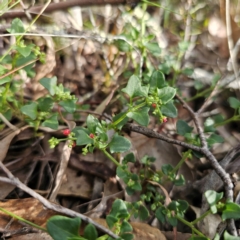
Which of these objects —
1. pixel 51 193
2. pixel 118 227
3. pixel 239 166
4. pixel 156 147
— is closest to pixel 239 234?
pixel 239 166

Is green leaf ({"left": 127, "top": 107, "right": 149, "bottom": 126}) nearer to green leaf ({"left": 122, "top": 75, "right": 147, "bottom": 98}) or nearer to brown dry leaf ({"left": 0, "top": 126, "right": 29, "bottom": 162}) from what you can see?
green leaf ({"left": 122, "top": 75, "right": 147, "bottom": 98})

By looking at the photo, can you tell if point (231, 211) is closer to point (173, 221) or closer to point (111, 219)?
point (173, 221)

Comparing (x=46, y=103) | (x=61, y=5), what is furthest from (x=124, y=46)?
(x=46, y=103)

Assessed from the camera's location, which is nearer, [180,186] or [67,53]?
[180,186]

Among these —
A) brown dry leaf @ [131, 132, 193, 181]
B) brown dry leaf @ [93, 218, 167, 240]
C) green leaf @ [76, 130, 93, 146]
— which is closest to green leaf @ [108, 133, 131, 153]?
green leaf @ [76, 130, 93, 146]

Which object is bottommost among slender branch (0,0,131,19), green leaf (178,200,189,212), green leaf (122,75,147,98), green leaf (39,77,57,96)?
green leaf (178,200,189,212)

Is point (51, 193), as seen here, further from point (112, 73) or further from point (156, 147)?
point (112, 73)
